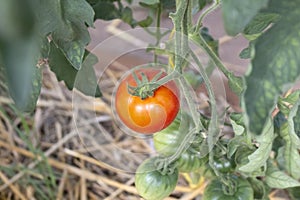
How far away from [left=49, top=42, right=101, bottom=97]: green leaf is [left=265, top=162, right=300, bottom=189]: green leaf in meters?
0.23

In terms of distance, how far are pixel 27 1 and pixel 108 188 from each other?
34.1 inches

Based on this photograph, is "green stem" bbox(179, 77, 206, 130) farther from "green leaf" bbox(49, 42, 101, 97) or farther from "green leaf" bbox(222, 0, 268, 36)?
"green leaf" bbox(222, 0, 268, 36)

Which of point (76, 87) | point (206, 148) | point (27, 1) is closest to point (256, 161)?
point (206, 148)

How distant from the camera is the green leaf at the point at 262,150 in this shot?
52cm

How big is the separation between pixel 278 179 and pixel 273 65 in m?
0.32

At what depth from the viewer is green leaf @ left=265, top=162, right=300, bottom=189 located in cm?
60

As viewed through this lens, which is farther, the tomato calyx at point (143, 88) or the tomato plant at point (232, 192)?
the tomato plant at point (232, 192)

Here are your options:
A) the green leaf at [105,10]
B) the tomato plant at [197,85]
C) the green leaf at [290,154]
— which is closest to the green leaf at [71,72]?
the tomato plant at [197,85]

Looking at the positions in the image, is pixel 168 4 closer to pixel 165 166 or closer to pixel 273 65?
pixel 165 166

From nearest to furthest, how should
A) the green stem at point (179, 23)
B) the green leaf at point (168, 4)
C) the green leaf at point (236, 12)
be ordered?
the green leaf at point (236, 12) → the green stem at point (179, 23) → the green leaf at point (168, 4)

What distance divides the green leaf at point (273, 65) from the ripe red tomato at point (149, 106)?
19 centimetres

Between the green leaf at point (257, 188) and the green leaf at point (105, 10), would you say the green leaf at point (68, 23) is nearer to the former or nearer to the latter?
the green leaf at point (105, 10)

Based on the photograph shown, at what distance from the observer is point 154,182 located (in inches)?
24.0

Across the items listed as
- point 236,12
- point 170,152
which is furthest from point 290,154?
point 236,12
